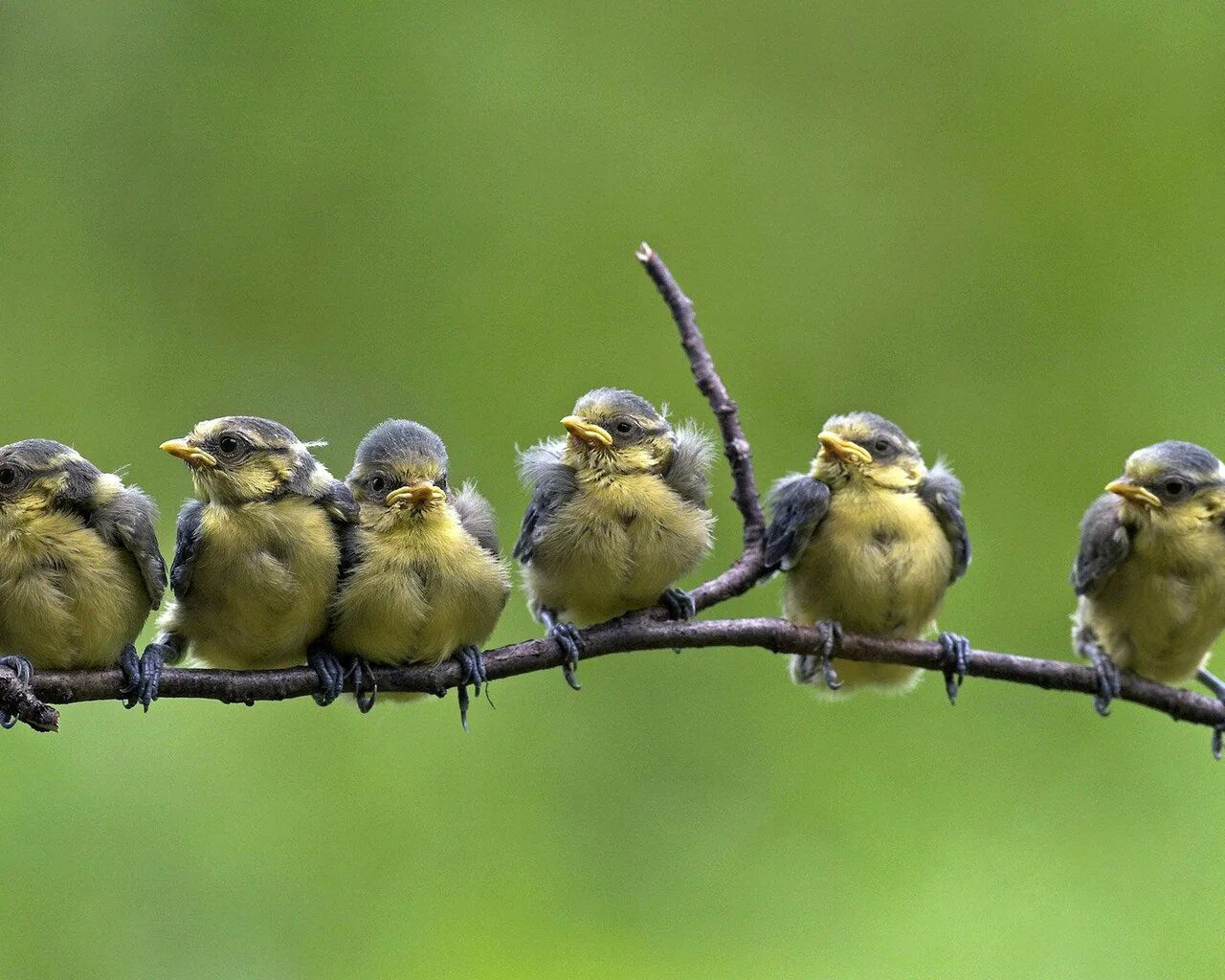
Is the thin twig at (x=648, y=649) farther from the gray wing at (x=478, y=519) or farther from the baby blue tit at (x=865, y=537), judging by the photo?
the gray wing at (x=478, y=519)

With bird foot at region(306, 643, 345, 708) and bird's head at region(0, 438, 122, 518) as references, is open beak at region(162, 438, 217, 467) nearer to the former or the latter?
bird's head at region(0, 438, 122, 518)

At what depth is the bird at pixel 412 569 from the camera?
2.16 m

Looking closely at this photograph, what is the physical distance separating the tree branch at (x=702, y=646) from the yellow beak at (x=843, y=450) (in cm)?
18

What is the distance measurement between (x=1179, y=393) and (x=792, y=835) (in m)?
1.78

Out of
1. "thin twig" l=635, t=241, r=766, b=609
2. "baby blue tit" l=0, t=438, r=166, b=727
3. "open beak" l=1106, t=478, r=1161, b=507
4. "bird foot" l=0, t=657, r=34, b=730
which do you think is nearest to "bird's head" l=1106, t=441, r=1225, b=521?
"open beak" l=1106, t=478, r=1161, b=507

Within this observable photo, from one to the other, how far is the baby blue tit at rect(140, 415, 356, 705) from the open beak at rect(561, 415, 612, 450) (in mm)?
395

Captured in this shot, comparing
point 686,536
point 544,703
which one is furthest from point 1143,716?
point 686,536

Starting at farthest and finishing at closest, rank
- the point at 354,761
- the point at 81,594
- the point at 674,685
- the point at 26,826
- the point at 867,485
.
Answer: the point at 674,685, the point at 354,761, the point at 26,826, the point at 867,485, the point at 81,594

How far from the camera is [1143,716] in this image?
4383mm

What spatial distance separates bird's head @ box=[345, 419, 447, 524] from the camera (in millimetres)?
2260

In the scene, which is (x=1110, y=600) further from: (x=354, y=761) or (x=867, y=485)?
(x=354, y=761)

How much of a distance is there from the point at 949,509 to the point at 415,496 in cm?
99

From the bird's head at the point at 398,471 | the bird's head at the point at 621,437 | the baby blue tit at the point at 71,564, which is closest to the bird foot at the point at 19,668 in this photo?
the baby blue tit at the point at 71,564

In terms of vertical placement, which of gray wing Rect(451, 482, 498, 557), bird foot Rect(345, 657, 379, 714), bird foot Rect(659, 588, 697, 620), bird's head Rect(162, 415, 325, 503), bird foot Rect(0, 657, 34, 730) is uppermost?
bird's head Rect(162, 415, 325, 503)
